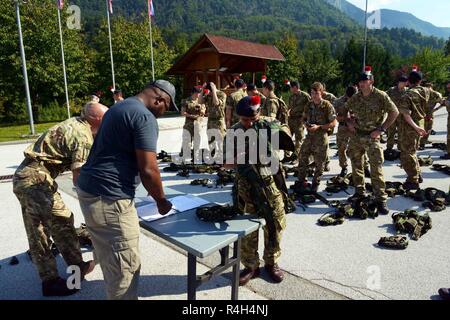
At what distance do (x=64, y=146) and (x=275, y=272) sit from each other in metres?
2.57

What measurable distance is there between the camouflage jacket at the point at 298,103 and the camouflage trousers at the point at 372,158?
9.18 feet

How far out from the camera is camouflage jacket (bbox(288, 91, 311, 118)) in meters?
8.61

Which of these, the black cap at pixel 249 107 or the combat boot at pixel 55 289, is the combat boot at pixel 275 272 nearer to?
the black cap at pixel 249 107

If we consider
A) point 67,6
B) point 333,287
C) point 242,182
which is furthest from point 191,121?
point 67,6

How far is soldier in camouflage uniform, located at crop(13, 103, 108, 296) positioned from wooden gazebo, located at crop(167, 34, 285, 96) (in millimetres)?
17101

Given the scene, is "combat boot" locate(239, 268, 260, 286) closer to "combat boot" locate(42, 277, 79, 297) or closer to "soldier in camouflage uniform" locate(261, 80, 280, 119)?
"combat boot" locate(42, 277, 79, 297)

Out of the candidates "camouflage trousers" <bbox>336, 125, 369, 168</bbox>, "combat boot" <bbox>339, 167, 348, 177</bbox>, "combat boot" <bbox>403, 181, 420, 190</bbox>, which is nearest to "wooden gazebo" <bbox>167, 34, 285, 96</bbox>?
"camouflage trousers" <bbox>336, 125, 369, 168</bbox>

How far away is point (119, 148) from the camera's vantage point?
8.36ft

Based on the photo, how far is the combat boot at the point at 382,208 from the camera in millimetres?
5709

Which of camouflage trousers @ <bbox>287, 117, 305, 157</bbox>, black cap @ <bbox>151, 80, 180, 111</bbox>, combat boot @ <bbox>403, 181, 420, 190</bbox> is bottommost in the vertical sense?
combat boot @ <bbox>403, 181, 420, 190</bbox>

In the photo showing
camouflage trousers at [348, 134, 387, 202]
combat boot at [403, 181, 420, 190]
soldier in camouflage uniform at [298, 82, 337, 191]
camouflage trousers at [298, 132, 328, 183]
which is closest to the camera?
camouflage trousers at [348, 134, 387, 202]

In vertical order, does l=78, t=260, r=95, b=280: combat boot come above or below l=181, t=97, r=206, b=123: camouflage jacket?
below

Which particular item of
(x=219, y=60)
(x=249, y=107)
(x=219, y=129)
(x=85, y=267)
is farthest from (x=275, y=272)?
(x=219, y=60)
